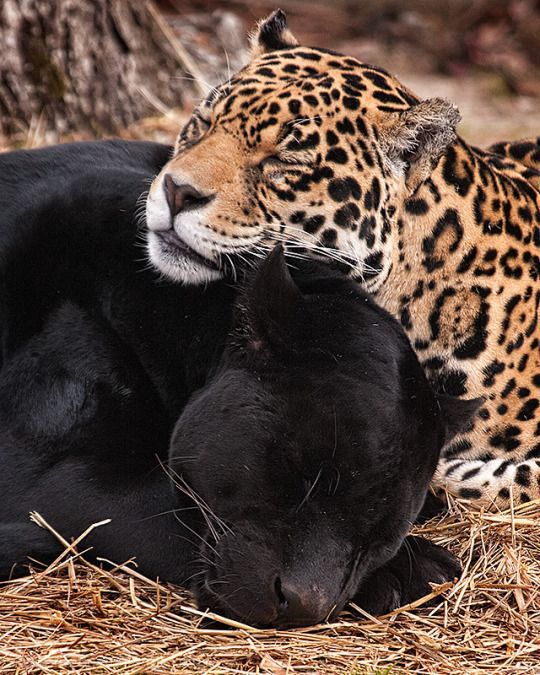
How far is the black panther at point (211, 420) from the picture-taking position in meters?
3.45

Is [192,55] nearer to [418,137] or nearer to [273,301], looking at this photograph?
[418,137]

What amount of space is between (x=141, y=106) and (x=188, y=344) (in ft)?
15.2

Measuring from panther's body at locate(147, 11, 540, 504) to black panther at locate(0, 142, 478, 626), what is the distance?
0.84ft

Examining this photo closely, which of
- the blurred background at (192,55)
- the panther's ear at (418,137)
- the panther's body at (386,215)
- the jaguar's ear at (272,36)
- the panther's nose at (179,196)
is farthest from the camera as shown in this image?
the blurred background at (192,55)

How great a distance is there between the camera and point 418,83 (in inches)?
537

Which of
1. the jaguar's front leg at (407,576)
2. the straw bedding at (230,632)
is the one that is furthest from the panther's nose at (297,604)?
the jaguar's front leg at (407,576)

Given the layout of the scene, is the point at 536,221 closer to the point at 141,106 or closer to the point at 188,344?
the point at 188,344

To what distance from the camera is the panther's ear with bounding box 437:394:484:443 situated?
397 centimetres

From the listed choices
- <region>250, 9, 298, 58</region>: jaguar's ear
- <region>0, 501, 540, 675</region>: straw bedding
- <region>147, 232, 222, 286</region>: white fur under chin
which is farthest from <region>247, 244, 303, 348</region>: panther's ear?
<region>250, 9, 298, 58</region>: jaguar's ear

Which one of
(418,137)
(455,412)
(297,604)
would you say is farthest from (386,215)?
(297,604)

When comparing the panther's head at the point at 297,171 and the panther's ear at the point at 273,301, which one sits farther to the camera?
the panther's head at the point at 297,171

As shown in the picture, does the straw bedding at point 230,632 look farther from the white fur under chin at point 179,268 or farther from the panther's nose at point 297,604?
the white fur under chin at point 179,268

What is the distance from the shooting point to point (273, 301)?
11.9 feet

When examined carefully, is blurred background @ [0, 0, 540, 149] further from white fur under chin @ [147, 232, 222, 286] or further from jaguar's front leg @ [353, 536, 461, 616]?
jaguar's front leg @ [353, 536, 461, 616]
